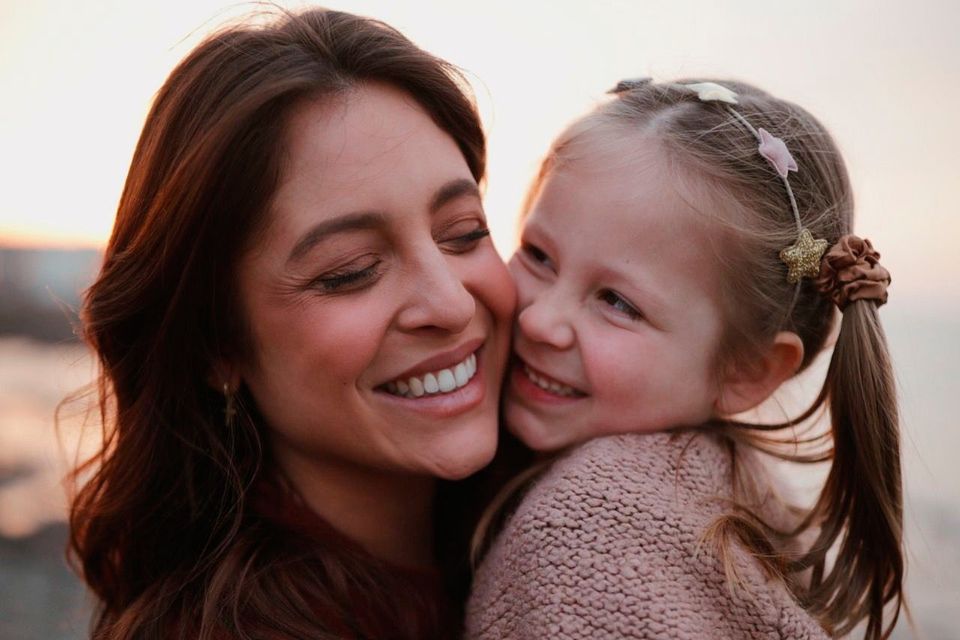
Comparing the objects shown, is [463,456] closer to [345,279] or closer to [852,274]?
[345,279]

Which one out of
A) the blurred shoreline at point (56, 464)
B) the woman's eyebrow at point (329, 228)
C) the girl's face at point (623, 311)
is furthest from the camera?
the blurred shoreline at point (56, 464)

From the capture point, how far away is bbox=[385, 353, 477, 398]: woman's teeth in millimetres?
2273

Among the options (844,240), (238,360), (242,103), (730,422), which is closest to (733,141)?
(844,240)

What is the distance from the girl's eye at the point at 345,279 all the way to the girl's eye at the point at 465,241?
0.73 feet

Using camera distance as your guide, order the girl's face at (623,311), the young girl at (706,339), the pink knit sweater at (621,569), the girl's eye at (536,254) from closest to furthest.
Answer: the pink knit sweater at (621,569) → the young girl at (706,339) → the girl's face at (623,311) → the girl's eye at (536,254)

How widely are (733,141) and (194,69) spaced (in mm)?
1279

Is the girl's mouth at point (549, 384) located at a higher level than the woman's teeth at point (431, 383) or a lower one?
lower

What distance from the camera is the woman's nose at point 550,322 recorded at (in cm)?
237

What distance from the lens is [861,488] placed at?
7.45 feet

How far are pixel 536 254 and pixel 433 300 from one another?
0.51m

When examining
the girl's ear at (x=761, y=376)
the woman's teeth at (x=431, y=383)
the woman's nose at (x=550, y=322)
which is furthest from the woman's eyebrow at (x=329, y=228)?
the girl's ear at (x=761, y=376)

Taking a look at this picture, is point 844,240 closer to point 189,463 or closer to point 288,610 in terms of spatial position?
point 288,610

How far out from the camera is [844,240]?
2312 millimetres

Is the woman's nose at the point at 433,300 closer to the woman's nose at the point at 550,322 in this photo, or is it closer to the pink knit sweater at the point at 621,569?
the woman's nose at the point at 550,322
